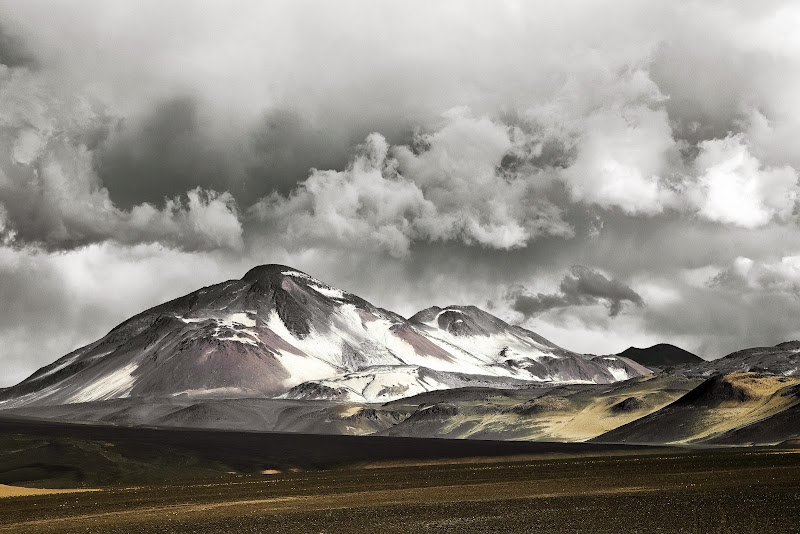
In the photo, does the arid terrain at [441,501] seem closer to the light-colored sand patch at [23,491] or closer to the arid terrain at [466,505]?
the arid terrain at [466,505]

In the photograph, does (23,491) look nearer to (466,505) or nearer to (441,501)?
(441,501)

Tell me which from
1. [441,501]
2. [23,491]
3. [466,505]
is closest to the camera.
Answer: [466,505]

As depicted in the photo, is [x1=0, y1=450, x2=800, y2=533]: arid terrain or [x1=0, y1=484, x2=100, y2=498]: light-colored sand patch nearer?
[x1=0, y1=450, x2=800, y2=533]: arid terrain

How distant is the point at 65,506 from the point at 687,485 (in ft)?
180

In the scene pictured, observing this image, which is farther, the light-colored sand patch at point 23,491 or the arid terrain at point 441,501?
the light-colored sand patch at point 23,491

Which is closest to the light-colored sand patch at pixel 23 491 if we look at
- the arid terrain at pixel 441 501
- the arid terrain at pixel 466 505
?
the arid terrain at pixel 441 501

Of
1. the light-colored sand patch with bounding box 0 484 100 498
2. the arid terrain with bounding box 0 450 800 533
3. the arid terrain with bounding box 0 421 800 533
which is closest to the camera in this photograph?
the arid terrain with bounding box 0 450 800 533

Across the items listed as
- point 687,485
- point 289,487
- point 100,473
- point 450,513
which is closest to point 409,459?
point 100,473

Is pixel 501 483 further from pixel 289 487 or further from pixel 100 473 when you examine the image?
pixel 100 473

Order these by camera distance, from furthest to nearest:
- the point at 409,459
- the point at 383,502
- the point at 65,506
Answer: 1. the point at 409,459
2. the point at 65,506
3. the point at 383,502

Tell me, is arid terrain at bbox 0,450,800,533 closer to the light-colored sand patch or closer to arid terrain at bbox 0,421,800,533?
arid terrain at bbox 0,421,800,533

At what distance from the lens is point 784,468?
3809 inches

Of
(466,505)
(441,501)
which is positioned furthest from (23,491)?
(466,505)

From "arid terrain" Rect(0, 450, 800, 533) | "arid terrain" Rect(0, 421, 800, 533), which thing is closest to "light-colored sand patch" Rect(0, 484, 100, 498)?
"arid terrain" Rect(0, 421, 800, 533)
